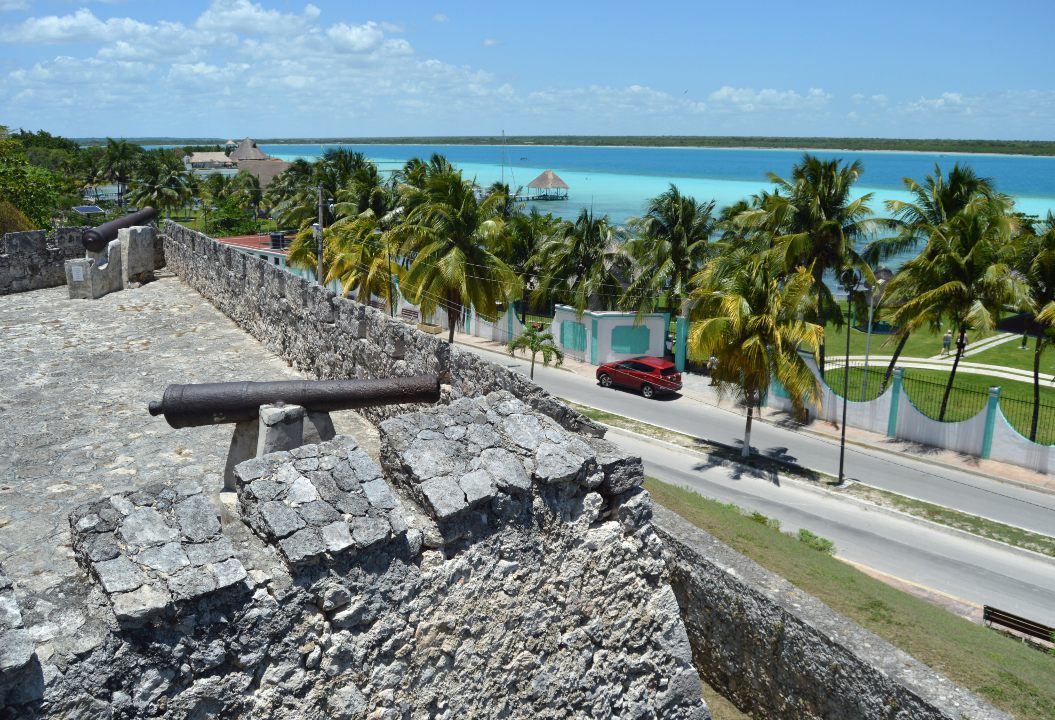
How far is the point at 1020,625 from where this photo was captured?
1166 cm

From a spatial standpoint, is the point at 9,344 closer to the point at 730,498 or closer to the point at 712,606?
the point at 712,606

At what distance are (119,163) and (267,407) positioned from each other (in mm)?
94205

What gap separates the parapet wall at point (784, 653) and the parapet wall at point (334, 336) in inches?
104

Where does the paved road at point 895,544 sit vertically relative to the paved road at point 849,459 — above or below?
below

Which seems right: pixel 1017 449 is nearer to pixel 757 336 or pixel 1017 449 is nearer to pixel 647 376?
pixel 757 336

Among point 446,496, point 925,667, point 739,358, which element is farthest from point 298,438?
point 739,358

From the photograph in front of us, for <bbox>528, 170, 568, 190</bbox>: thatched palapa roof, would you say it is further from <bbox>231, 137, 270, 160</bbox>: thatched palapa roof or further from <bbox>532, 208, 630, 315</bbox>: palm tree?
<bbox>231, 137, 270, 160</bbox>: thatched palapa roof

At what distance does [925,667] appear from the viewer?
662 centimetres

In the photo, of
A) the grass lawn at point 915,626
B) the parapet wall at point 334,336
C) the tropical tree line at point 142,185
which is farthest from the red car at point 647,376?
the tropical tree line at point 142,185

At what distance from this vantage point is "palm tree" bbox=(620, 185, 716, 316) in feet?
109

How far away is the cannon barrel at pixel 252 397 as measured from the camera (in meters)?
5.79

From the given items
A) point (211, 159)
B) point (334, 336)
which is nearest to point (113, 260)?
point (334, 336)

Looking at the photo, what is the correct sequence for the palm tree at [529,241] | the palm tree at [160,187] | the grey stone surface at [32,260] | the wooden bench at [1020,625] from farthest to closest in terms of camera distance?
the palm tree at [160,187] < the palm tree at [529,241] < the grey stone surface at [32,260] < the wooden bench at [1020,625]

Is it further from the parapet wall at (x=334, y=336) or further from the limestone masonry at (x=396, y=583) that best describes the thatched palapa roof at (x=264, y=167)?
the limestone masonry at (x=396, y=583)
